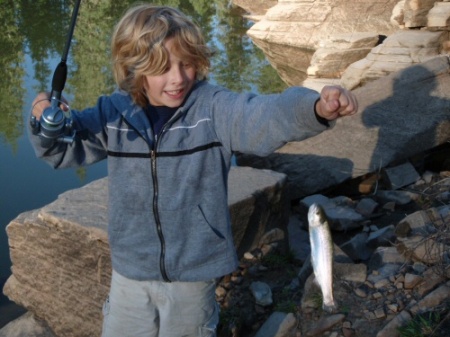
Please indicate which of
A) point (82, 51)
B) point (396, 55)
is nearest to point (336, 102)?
point (396, 55)

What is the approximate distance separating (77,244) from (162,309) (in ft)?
5.28

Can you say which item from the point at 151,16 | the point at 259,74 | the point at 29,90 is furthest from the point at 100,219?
the point at 259,74

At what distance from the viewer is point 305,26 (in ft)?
45.2

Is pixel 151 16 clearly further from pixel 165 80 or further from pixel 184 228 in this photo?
pixel 184 228

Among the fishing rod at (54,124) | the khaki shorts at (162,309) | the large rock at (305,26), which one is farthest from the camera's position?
the large rock at (305,26)

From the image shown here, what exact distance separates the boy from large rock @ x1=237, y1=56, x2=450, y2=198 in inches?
138

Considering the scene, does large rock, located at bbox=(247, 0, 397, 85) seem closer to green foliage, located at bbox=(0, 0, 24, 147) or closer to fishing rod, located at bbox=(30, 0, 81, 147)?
green foliage, located at bbox=(0, 0, 24, 147)

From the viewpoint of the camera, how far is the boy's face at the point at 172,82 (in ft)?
7.47

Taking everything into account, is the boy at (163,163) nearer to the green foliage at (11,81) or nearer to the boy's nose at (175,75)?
the boy's nose at (175,75)

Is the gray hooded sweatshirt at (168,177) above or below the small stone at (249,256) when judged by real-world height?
above

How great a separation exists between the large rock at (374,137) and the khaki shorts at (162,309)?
11.5 ft

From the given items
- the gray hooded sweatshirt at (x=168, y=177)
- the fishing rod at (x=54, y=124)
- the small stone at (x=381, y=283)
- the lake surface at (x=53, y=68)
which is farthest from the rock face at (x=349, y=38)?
the fishing rod at (x=54, y=124)

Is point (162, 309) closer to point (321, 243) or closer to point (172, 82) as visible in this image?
point (321, 243)

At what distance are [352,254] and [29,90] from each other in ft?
24.1
